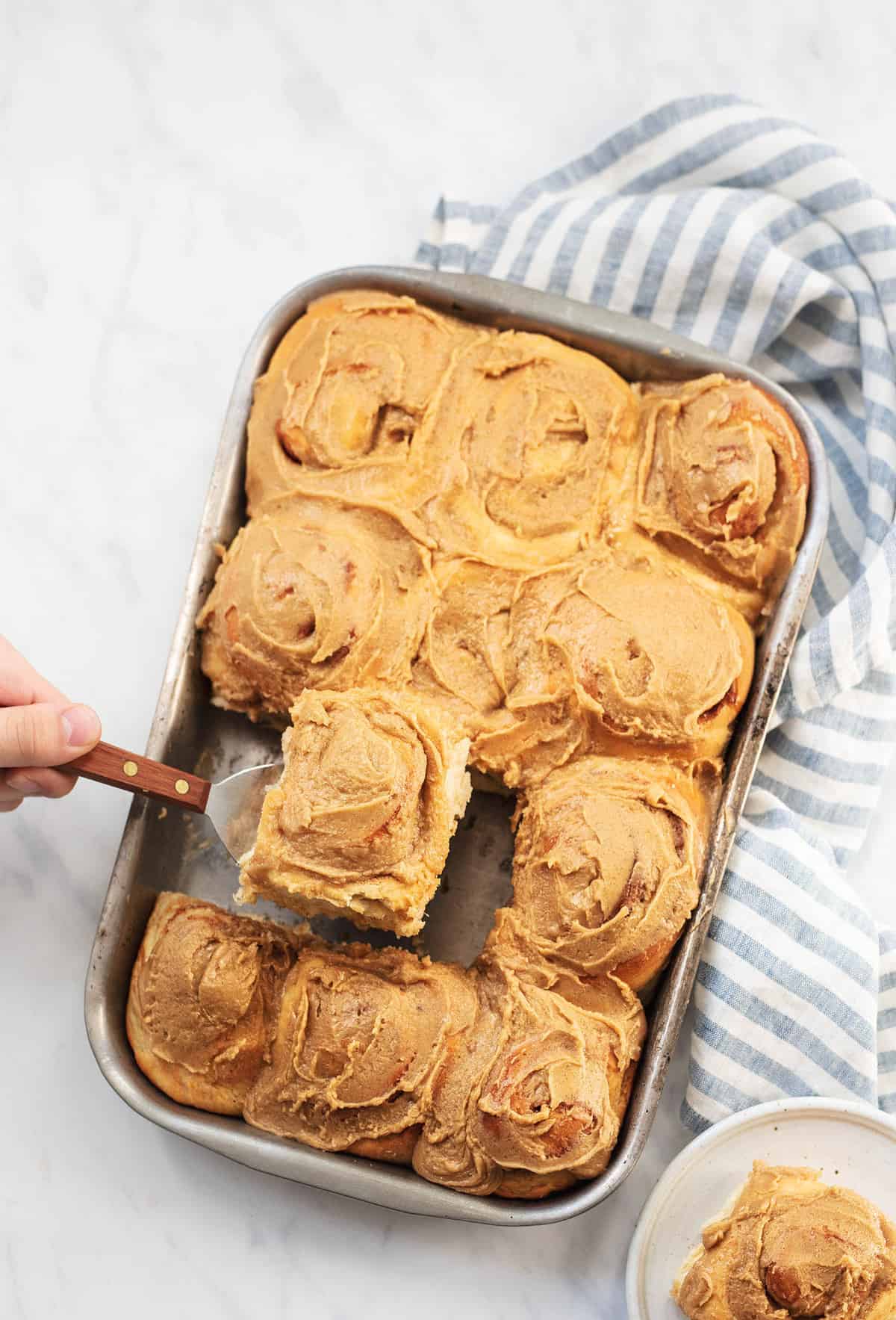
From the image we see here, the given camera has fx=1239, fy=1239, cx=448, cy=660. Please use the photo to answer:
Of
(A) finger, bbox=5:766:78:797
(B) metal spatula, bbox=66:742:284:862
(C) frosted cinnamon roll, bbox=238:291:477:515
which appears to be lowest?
(A) finger, bbox=5:766:78:797

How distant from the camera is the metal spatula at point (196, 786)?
245cm

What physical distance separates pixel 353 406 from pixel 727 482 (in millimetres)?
793

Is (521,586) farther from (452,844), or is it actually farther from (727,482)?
(452,844)

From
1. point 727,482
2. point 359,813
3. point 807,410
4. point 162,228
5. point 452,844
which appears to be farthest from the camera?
point 162,228

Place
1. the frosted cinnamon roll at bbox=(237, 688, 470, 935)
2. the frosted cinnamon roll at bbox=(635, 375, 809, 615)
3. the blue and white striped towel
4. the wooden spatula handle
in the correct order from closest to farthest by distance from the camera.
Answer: the frosted cinnamon roll at bbox=(237, 688, 470, 935)
the wooden spatula handle
the frosted cinnamon roll at bbox=(635, 375, 809, 615)
the blue and white striped towel

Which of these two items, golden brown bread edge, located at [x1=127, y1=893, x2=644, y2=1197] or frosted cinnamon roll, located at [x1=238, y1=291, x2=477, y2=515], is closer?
golden brown bread edge, located at [x1=127, y1=893, x2=644, y2=1197]

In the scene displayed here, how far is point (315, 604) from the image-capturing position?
2484 millimetres

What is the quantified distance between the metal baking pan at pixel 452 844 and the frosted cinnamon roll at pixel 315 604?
149 mm

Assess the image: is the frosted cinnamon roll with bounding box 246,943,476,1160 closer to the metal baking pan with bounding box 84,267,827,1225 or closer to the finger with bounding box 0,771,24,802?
the metal baking pan with bounding box 84,267,827,1225

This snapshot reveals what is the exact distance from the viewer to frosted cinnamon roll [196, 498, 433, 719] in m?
2.50

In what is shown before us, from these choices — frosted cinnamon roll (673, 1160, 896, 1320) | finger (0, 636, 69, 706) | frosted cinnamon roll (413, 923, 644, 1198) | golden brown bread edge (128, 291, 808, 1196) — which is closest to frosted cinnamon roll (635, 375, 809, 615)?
golden brown bread edge (128, 291, 808, 1196)

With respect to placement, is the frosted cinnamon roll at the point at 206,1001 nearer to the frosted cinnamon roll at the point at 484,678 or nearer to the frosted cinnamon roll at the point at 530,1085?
the frosted cinnamon roll at the point at 530,1085

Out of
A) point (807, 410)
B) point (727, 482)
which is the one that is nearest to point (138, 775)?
point (727, 482)

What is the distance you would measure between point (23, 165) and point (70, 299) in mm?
382
